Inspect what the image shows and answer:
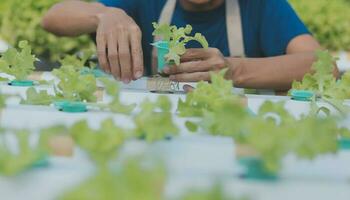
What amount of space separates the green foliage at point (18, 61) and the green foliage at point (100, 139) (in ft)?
2.48

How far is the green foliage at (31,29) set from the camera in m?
4.86

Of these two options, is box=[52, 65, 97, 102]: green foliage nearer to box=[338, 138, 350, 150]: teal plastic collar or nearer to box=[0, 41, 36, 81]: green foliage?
box=[0, 41, 36, 81]: green foliage

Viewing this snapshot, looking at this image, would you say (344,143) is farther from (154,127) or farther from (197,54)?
(197,54)

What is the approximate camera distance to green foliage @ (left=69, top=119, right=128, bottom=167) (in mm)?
772

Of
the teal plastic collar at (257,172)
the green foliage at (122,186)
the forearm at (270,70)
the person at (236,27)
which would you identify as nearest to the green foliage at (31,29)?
the person at (236,27)

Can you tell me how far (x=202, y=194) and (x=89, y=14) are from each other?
5.37 feet

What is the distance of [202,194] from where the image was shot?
1.95 ft

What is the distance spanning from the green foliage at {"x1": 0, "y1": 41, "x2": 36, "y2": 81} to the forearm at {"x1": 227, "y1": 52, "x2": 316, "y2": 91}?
0.61 meters

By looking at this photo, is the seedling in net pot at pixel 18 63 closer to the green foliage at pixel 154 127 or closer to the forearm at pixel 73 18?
the forearm at pixel 73 18

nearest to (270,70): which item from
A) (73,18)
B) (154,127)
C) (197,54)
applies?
(197,54)

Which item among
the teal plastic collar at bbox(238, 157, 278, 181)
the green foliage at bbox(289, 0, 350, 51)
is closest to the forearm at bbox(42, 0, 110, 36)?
the teal plastic collar at bbox(238, 157, 278, 181)

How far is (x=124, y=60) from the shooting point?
67.0 inches

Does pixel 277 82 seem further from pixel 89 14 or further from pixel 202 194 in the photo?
pixel 202 194

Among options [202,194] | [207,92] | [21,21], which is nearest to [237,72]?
[207,92]
